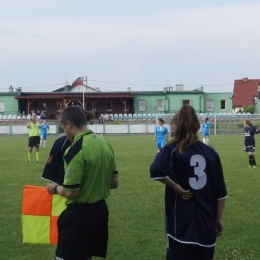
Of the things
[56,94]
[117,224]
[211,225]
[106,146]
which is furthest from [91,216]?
[56,94]

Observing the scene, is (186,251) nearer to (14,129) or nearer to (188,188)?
(188,188)

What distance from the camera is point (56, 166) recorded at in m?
5.47

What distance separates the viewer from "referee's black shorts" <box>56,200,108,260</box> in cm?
514

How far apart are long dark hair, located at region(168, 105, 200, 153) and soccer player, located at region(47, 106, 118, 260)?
0.77 metres

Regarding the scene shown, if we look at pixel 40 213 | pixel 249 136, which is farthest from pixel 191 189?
pixel 249 136

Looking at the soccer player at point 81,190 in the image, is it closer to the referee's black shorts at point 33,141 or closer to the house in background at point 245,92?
the referee's black shorts at point 33,141

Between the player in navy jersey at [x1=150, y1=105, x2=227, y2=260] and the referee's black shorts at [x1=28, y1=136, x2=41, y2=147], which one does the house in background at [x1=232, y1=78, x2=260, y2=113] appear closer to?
the referee's black shorts at [x1=28, y1=136, x2=41, y2=147]

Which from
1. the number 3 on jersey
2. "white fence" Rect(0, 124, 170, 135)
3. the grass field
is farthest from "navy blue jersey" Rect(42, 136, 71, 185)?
"white fence" Rect(0, 124, 170, 135)

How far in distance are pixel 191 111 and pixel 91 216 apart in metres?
1.31

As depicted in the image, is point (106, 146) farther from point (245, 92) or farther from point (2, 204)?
point (245, 92)

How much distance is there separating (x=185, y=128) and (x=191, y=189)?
1.66 ft

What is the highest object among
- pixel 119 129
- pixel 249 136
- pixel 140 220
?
pixel 249 136

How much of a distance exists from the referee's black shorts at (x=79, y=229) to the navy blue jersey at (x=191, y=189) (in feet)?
2.42

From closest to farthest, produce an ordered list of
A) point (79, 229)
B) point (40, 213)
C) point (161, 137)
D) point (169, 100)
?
point (79, 229), point (40, 213), point (161, 137), point (169, 100)
